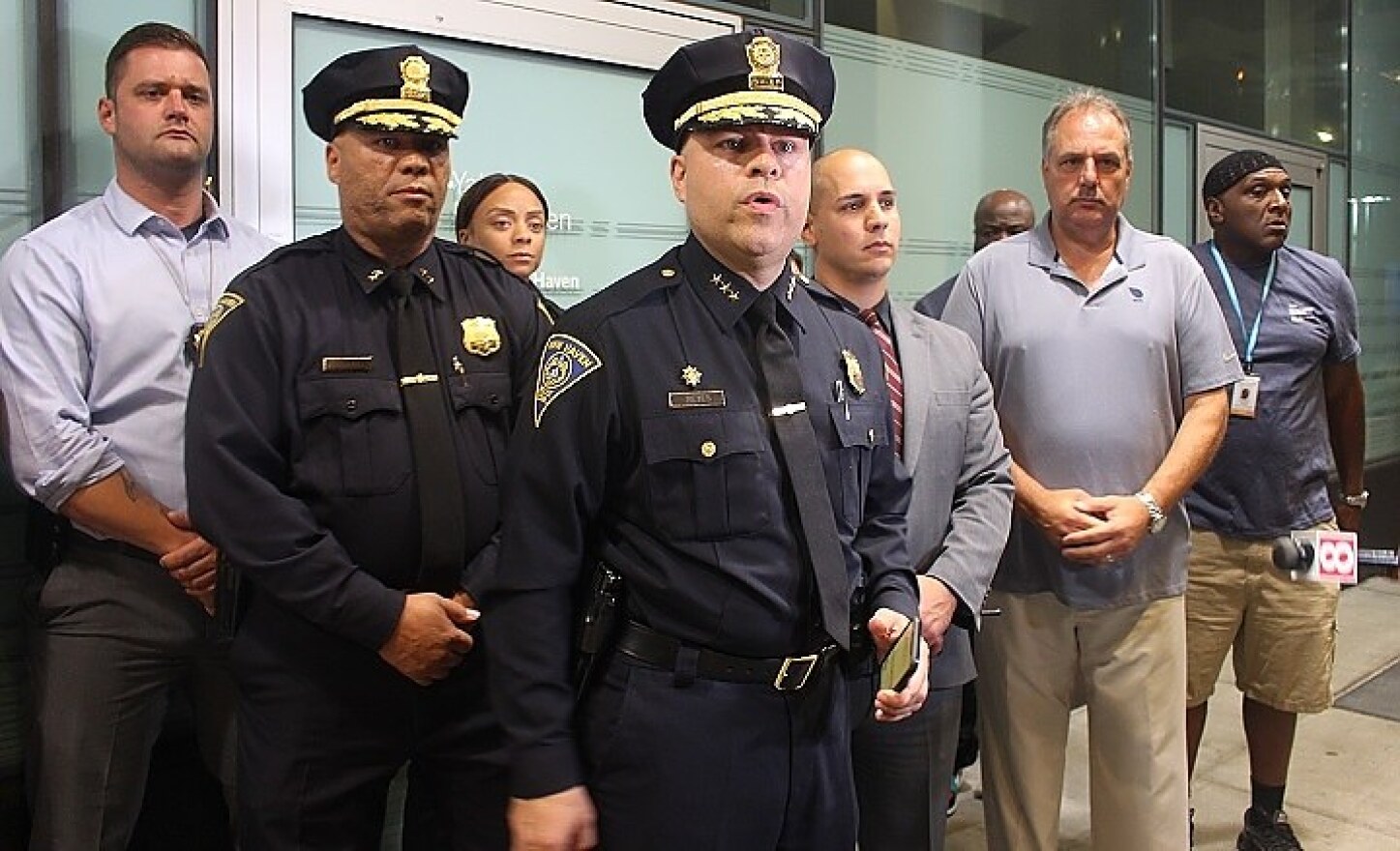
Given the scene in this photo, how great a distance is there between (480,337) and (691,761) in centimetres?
81

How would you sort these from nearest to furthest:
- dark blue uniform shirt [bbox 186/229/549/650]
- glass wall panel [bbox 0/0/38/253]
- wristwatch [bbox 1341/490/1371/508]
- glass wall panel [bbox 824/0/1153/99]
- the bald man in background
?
dark blue uniform shirt [bbox 186/229/549/650] → glass wall panel [bbox 0/0/38/253] → wristwatch [bbox 1341/490/1371/508] → the bald man in background → glass wall panel [bbox 824/0/1153/99]

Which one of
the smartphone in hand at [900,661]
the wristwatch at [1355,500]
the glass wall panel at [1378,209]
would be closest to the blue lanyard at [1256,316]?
Answer: the wristwatch at [1355,500]

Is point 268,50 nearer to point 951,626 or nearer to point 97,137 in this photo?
point 97,137

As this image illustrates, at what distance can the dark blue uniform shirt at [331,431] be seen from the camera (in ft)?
5.43

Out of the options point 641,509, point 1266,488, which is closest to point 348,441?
point 641,509

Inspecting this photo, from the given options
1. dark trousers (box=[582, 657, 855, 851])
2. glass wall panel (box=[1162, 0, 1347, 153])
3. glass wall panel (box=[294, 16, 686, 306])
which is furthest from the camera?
glass wall panel (box=[1162, 0, 1347, 153])

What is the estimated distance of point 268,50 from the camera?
251 cm

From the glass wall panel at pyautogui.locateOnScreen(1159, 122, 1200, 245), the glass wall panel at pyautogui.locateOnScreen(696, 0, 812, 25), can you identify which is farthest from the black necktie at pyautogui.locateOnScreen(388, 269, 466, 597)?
the glass wall panel at pyautogui.locateOnScreen(1159, 122, 1200, 245)

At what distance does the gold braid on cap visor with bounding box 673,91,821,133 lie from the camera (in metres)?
1.47

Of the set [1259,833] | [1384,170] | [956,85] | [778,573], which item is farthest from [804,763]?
[1384,170]

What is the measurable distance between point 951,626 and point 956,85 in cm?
286

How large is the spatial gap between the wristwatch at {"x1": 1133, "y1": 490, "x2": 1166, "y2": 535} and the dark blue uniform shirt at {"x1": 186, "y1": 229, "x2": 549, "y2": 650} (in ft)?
4.10

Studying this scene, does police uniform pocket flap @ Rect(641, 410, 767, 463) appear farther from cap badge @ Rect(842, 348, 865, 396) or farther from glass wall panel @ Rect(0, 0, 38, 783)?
glass wall panel @ Rect(0, 0, 38, 783)

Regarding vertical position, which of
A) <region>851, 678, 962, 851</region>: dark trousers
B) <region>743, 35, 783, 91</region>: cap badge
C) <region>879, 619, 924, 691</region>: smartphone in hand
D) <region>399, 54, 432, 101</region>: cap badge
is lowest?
<region>851, 678, 962, 851</region>: dark trousers
